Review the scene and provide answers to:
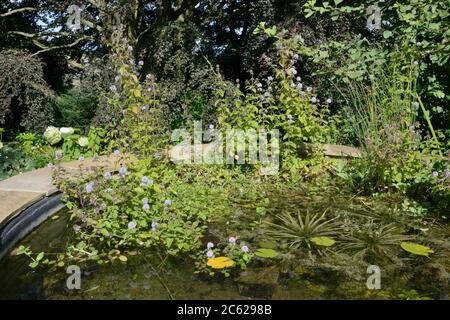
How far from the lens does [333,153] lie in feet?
11.8

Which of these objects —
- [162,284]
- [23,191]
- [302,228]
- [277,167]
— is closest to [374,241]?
[302,228]

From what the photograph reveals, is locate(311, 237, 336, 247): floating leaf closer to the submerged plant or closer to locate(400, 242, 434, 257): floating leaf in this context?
the submerged plant

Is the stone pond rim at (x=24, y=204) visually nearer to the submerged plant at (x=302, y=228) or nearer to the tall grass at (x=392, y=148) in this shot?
the submerged plant at (x=302, y=228)

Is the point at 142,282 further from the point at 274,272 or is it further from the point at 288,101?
the point at 288,101

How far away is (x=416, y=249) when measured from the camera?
2146 mm

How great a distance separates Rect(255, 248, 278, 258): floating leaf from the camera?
2.09 m

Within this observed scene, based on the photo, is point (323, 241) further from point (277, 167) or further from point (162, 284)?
point (277, 167)

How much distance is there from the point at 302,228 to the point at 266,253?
1.25ft

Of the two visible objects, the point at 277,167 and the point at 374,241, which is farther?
the point at 277,167

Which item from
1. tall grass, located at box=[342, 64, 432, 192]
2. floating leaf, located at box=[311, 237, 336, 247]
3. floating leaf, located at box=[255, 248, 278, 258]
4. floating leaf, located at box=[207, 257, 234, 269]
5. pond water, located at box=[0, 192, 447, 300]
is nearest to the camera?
pond water, located at box=[0, 192, 447, 300]

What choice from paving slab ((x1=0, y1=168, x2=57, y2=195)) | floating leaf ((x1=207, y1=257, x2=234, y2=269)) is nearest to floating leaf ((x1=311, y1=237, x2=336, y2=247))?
floating leaf ((x1=207, y1=257, x2=234, y2=269))

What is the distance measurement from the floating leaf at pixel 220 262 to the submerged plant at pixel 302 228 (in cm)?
37

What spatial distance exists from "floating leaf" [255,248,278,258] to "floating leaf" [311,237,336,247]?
248mm

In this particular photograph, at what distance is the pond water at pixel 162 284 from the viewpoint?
5.79ft
